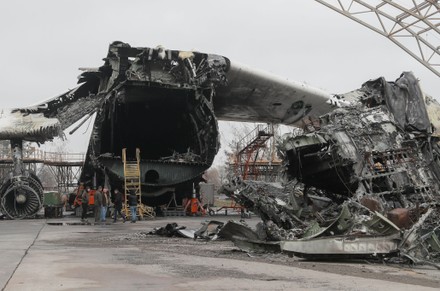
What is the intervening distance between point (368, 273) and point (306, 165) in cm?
531

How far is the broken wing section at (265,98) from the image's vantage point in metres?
22.6

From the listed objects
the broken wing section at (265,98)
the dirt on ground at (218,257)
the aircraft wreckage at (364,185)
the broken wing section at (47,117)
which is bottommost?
the dirt on ground at (218,257)

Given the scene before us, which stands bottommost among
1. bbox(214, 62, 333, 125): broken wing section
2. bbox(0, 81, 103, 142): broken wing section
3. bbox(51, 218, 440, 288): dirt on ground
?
bbox(51, 218, 440, 288): dirt on ground

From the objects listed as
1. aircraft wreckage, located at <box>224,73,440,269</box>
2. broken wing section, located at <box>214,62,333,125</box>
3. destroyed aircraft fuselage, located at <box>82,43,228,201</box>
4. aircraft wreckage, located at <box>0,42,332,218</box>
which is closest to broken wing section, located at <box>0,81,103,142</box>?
aircraft wreckage, located at <box>0,42,332,218</box>

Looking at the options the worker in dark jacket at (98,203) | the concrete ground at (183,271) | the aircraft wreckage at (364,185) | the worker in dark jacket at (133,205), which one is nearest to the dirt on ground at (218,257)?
the concrete ground at (183,271)

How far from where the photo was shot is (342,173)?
34.0 ft

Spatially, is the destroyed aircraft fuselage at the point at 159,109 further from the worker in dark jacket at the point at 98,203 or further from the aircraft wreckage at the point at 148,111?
the worker in dark jacket at the point at 98,203

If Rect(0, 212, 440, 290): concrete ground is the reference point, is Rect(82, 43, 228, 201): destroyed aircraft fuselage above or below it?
above

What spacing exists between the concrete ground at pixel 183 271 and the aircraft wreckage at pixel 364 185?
0.43 m

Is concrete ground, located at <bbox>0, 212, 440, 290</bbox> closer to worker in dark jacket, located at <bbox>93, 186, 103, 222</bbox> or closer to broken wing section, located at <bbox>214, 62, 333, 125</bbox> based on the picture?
worker in dark jacket, located at <bbox>93, 186, 103, 222</bbox>

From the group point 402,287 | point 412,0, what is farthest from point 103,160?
point 402,287

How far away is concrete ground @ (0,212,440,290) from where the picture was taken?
535 centimetres

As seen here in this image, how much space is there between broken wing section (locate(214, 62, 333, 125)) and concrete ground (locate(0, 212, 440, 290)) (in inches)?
550

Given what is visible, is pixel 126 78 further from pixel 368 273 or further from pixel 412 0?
pixel 368 273
